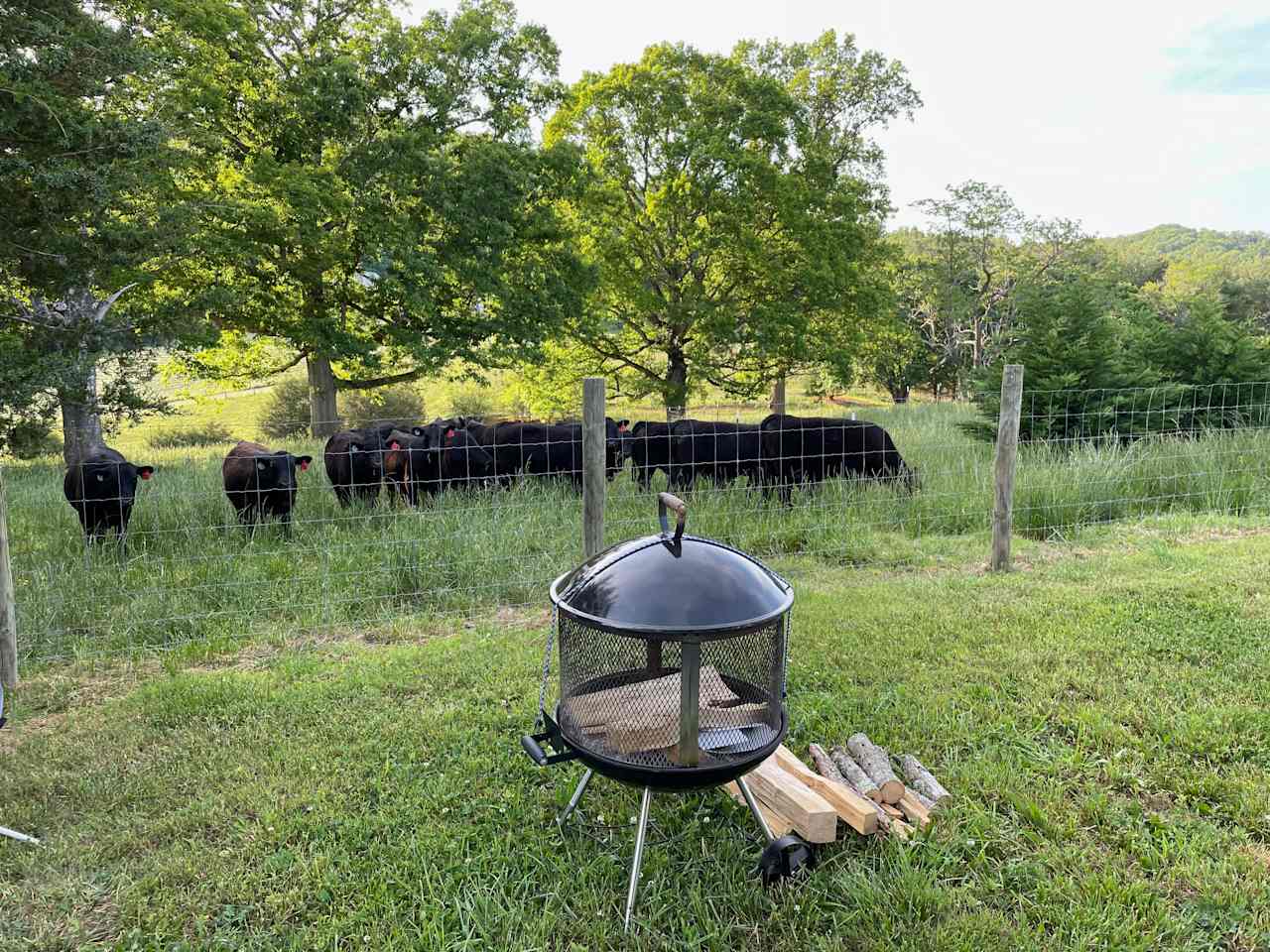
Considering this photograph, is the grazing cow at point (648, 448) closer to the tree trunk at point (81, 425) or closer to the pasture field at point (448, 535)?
the pasture field at point (448, 535)

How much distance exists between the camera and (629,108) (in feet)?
57.5

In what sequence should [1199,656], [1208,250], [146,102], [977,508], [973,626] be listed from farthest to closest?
1. [1208,250]
2. [146,102]
3. [977,508]
4. [973,626]
5. [1199,656]

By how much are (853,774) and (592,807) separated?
1103 millimetres

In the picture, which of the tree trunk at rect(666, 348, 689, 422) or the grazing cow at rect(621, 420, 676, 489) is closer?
Answer: the grazing cow at rect(621, 420, 676, 489)

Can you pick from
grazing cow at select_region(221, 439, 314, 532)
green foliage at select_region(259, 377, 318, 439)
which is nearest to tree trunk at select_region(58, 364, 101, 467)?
grazing cow at select_region(221, 439, 314, 532)

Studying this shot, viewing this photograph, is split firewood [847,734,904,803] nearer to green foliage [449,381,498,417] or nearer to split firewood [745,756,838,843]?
split firewood [745,756,838,843]

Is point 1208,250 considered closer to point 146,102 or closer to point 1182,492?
point 1182,492

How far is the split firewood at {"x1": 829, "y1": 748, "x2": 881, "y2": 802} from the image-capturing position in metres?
2.92

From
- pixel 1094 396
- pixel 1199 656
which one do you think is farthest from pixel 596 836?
pixel 1094 396

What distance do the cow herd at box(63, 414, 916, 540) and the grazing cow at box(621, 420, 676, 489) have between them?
2 centimetres

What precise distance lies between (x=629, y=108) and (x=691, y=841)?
1798cm

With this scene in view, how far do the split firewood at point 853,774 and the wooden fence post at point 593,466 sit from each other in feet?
7.08

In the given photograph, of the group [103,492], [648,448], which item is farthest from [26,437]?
[648,448]

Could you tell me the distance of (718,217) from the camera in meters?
17.3
